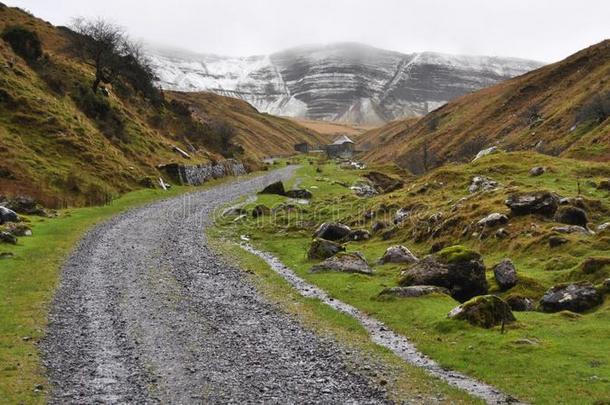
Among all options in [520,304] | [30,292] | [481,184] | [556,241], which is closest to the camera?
[520,304]

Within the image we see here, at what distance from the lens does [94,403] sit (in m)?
14.7

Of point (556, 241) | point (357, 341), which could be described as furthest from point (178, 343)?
point (556, 241)

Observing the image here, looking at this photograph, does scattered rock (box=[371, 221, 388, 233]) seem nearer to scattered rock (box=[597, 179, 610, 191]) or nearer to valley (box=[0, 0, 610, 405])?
valley (box=[0, 0, 610, 405])

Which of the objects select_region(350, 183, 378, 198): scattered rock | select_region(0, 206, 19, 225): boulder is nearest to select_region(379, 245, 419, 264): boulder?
select_region(0, 206, 19, 225): boulder

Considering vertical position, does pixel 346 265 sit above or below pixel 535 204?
below

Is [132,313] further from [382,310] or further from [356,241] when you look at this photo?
[356,241]

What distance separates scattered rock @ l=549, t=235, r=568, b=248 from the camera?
98.9 ft

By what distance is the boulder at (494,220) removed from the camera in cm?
3488

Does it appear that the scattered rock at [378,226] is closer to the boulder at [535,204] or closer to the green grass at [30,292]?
the boulder at [535,204]

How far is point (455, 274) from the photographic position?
86.8 feet

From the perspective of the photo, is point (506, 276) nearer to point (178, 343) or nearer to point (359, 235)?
point (178, 343)

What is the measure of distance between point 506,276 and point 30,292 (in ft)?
72.0

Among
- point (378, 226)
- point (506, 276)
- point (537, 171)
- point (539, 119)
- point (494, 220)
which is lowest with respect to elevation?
point (506, 276)

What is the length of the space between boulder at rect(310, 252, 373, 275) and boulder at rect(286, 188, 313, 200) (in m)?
35.5
